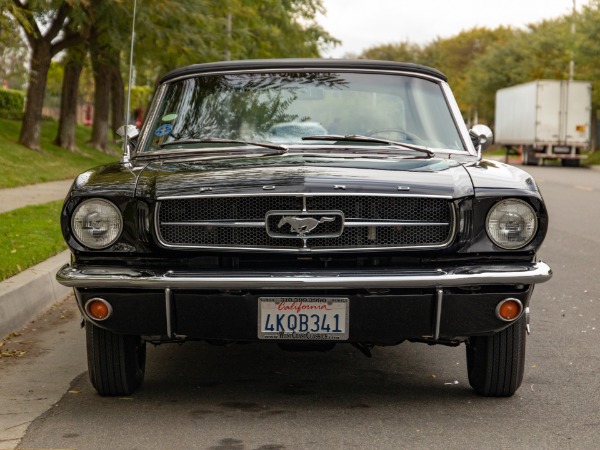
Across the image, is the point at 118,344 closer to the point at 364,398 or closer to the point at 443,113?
the point at 364,398

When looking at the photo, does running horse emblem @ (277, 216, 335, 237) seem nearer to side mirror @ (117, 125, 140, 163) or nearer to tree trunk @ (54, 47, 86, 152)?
side mirror @ (117, 125, 140, 163)

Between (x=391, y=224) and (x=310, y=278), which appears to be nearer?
(x=310, y=278)

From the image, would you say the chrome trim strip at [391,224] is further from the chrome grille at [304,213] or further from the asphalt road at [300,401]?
the asphalt road at [300,401]

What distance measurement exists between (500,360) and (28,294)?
394cm

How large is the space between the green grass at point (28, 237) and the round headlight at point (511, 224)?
4311 millimetres

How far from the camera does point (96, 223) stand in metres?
5.18

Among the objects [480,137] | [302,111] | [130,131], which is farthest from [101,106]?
[302,111]

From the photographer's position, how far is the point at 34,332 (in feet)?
24.8

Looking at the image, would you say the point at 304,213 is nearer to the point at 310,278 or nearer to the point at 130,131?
the point at 310,278

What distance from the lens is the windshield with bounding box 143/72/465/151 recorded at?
20.6 feet

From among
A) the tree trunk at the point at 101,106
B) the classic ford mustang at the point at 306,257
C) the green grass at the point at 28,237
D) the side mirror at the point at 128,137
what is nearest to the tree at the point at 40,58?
the tree trunk at the point at 101,106

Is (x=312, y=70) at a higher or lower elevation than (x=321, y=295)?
higher

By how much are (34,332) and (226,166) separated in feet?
8.76

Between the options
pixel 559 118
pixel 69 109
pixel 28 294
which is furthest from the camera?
pixel 559 118
